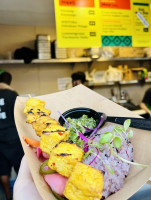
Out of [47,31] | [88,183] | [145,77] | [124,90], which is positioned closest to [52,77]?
[47,31]

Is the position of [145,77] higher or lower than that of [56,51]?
lower

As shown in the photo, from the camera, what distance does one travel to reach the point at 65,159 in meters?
0.63

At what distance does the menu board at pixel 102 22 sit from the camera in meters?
1.81

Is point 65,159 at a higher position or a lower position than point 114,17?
lower

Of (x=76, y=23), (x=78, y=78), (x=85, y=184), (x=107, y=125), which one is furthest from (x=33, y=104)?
(x=78, y=78)

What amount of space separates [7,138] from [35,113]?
6.13 feet

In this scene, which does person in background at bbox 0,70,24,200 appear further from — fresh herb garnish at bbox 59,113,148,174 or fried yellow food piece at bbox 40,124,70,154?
fried yellow food piece at bbox 40,124,70,154

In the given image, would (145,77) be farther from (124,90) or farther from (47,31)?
(47,31)

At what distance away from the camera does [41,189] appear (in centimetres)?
65

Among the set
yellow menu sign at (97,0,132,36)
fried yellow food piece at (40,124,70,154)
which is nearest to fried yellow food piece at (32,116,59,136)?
fried yellow food piece at (40,124,70,154)

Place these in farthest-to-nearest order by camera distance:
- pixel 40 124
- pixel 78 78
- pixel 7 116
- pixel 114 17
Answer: pixel 78 78, pixel 7 116, pixel 114 17, pixel 40 124

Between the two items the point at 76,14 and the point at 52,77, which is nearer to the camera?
the point at 76,14

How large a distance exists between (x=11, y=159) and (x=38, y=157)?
7.37 ft

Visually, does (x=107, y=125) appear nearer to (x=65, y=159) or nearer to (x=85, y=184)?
(x=65, y=159)
